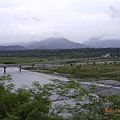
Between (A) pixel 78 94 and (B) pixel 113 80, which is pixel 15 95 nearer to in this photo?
(A) pixel 78 94

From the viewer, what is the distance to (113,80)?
47.4 m

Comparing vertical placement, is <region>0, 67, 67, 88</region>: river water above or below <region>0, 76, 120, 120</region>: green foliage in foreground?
below

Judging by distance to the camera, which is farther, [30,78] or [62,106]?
[30,78]

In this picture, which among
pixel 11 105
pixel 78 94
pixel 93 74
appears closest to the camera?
pixel 78 94

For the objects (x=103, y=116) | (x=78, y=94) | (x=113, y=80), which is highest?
(x=78, y=94)

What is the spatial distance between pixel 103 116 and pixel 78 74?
48.8 meters

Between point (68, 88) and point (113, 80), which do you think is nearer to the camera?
point (68, 88)

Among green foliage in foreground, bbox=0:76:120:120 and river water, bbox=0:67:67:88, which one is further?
river water, bbox=0:67:67:88

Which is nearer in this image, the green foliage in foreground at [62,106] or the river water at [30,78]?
the green foliage in foreground at [62,106]

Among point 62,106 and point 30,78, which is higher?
point 62,106

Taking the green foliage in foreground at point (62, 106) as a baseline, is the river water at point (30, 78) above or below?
below

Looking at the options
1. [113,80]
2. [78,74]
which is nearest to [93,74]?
[78,74]

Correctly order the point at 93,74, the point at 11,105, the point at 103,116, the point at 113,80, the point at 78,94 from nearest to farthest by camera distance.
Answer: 1. the point at 103,116
2. the point at 78,94
3. the point at 11,105
4. the point at 113,80
5. the point at 93,74

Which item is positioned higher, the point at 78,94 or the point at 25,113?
the point at 78,94
